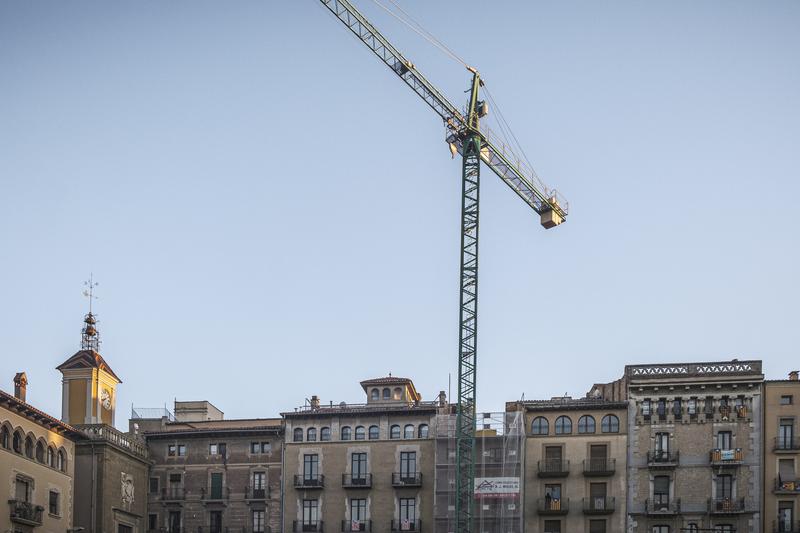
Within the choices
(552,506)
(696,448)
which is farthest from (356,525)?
(696,448)

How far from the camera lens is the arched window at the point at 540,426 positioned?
95.6 m

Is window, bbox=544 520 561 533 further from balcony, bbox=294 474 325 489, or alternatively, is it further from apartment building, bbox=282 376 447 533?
balcony, bbox=294 474 325 489

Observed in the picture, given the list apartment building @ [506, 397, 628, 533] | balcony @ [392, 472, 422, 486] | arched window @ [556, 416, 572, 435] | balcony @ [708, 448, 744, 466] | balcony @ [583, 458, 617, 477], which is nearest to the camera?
balcony @ [708, 448, 744, 466]

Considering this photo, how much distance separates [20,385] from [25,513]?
434 inches

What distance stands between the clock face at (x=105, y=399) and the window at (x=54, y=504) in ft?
42.5

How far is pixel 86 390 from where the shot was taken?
323 ft

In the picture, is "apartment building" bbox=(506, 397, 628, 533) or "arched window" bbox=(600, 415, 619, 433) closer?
"apartment building" bbox=(506, 397, 628, 533)

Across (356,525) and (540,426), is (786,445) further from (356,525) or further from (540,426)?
(356,525)

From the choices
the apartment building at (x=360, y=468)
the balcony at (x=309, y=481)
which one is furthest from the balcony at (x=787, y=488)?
the balcony at (x=309, y=481)

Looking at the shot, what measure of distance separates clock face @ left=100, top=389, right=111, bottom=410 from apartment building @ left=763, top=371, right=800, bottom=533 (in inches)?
1756

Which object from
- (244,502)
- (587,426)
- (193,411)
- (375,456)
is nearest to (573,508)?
(587,426)

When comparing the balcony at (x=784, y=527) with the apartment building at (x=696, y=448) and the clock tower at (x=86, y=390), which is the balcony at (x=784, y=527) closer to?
the apartment building at (x=696, y=448)

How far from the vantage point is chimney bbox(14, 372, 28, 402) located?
89375 millimetres

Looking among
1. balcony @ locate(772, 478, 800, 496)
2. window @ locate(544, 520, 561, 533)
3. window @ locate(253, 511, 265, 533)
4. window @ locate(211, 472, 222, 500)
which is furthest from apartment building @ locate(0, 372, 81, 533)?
balcony @ locate(772, 478, 800, 496)
